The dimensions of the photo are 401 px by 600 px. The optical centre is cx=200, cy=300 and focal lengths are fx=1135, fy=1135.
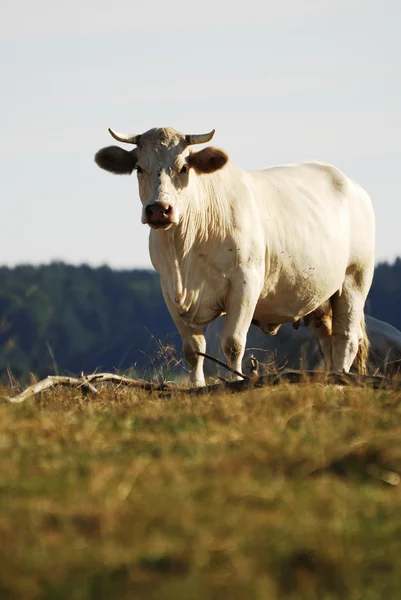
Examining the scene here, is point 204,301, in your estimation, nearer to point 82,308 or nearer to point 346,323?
point 346,323

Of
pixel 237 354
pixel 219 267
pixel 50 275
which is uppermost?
pixel 219 267

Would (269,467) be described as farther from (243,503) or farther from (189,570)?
(189,570)

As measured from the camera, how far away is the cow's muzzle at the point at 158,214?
8836mm

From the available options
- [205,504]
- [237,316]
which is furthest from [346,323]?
[205,504]

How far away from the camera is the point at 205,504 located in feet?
13.4

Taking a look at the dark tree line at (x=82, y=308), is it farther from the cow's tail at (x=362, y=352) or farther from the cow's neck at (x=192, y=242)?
the cow's neck at (x=192, y=242)

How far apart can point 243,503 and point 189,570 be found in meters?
0.73

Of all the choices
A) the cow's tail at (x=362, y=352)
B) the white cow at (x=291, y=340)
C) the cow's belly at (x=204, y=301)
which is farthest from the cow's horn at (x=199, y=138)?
the white cow at (x=291, y=340)

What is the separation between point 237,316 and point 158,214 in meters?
1.11

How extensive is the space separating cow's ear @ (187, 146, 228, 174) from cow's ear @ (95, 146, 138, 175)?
0.59 m

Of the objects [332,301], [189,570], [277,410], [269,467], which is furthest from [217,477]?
[332,301]

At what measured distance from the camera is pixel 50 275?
3317 inches

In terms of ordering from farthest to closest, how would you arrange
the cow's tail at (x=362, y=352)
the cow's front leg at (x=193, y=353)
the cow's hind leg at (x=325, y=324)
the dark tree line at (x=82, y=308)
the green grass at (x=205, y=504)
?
1. the dark tree line at (x=82, y=308)
2. the cow's tail at (x=362, y=352)
3. the cow's hind leg at (x=325, y=324)
4. the cow's front leg at (x=193, y=353)
5. the green grass at (x=205, y=504)

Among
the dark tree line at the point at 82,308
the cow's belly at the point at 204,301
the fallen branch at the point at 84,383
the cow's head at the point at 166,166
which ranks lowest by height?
the dark tree line at the point at 82,308
